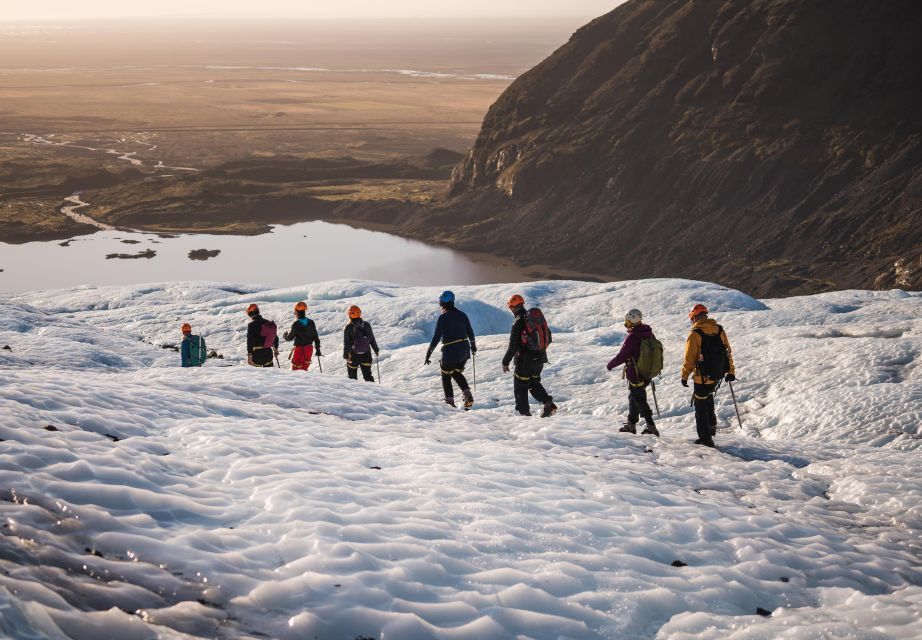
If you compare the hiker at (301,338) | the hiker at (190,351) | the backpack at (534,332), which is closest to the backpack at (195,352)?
the hiker at (190,351)

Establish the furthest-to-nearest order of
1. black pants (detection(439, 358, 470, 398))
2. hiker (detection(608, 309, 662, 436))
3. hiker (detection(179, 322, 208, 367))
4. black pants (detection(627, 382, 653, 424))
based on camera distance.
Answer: hiker (detection(179, 322, 208, 367))
black pants (detection(439, 358, 470, 398))
black pants (detection(627, 382, 653, 424))
hiker (detection(608, 309, 662, 436))

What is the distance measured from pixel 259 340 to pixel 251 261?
2542 inches

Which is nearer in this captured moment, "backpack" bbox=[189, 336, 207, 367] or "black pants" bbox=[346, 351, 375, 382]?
"black pants" bbox=[346, 351, 375, 382]

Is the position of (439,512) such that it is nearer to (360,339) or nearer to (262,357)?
(360,339)

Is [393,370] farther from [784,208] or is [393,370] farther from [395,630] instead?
[784,208]

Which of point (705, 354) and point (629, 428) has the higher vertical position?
point (705, 354)

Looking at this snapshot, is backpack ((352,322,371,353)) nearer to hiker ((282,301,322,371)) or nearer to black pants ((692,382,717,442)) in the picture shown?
hiker ((282,301,322,371))

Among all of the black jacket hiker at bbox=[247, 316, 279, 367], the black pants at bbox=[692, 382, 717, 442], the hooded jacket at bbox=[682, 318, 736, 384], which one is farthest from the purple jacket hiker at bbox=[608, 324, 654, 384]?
the black jacket hiker at bbox=[247, 316, 279, 367]

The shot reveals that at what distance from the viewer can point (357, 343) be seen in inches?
738

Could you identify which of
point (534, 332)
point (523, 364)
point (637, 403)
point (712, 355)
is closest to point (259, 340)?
point (523, 364)

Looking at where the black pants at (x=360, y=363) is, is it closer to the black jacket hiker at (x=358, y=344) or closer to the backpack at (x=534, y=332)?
the black jacket hiker at (x=358, y=344)

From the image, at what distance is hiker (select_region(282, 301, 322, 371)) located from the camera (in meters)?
19.0

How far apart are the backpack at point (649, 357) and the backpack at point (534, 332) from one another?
6.55ft

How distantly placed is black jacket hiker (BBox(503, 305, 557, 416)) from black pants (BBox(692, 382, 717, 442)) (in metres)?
3.03
